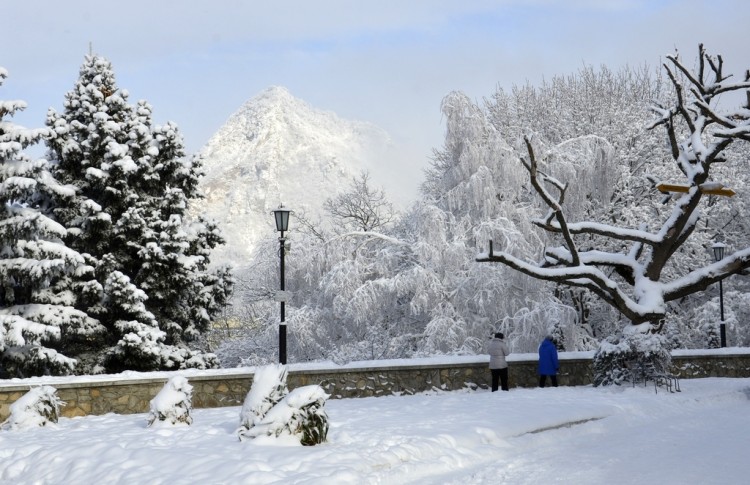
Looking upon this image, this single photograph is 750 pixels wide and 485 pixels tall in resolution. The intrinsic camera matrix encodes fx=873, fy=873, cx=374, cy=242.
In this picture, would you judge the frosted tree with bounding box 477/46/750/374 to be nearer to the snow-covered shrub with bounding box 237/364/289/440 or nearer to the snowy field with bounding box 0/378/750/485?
the snowy field with bounding box 0/378/750/485

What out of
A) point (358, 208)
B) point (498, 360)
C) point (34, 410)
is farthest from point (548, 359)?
point (358, 208)

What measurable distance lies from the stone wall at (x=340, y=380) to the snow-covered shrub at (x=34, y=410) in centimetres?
118

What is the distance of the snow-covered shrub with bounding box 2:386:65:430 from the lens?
14.2 m

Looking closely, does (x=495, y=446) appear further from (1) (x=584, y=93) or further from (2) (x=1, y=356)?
(1) (x=584, y=93)

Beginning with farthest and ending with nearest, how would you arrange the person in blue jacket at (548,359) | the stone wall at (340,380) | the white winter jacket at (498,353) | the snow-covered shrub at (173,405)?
the person in blue jacket at (548,359) → the white winter jacket at (498,353) → the stone wall at (340,380) → the snow-covered shrub at (173,405)

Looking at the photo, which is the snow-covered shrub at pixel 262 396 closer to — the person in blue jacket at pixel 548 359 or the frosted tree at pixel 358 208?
the person in blue jacket at pixel 548 359

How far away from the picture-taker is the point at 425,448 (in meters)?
11.8

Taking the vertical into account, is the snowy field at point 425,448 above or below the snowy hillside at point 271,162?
below

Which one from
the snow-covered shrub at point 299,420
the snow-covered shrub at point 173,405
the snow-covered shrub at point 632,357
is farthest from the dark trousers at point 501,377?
the snow-covered shrub at point 299,420

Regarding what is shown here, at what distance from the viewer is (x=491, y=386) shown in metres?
20.2

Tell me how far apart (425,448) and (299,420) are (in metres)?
1.77

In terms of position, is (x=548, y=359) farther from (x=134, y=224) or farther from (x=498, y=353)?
(x=134, y=224)

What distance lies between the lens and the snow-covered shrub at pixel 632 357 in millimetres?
20047

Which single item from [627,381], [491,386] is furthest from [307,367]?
[627,381]
